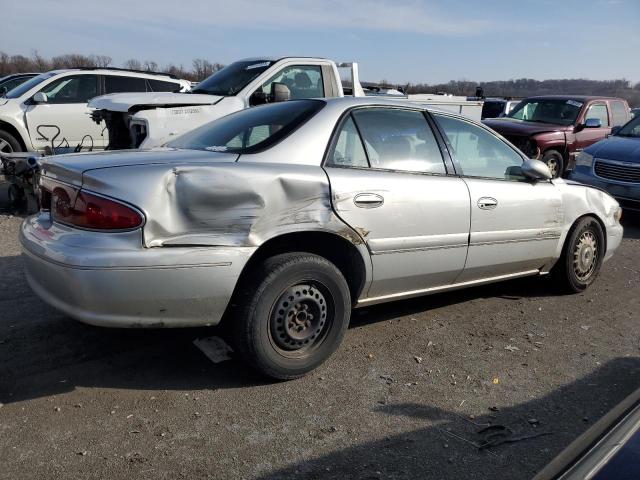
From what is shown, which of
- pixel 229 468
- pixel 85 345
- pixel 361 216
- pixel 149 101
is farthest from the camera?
pixel 149 101

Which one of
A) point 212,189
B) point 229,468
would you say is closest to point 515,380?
point 229,468

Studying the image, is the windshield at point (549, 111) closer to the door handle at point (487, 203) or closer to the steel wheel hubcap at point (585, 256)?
the steel wheel hubcap at point (585, 256)

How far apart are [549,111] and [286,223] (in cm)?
1083

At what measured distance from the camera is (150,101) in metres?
6.73

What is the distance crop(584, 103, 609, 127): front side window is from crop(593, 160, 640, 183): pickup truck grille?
3817mm

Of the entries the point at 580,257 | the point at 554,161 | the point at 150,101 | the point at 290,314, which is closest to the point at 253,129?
the point at 290,314

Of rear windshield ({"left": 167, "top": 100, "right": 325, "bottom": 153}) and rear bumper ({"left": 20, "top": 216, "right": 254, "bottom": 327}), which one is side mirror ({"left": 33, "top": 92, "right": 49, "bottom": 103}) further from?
rear bumper ({"left": 20, "top": 216, "right": 254, "bottom": 327})

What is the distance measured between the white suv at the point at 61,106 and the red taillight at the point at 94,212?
6942 millimetres

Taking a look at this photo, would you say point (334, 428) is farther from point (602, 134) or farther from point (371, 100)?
point (602, 134)

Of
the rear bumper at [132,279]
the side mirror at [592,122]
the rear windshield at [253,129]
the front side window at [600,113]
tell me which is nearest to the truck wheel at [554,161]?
the side mirror at [592,122]

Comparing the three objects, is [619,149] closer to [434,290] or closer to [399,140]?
[434,290]

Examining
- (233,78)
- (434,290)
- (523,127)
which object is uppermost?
(233,78)

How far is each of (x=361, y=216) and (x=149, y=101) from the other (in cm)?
417

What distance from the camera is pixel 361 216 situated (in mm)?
3537
